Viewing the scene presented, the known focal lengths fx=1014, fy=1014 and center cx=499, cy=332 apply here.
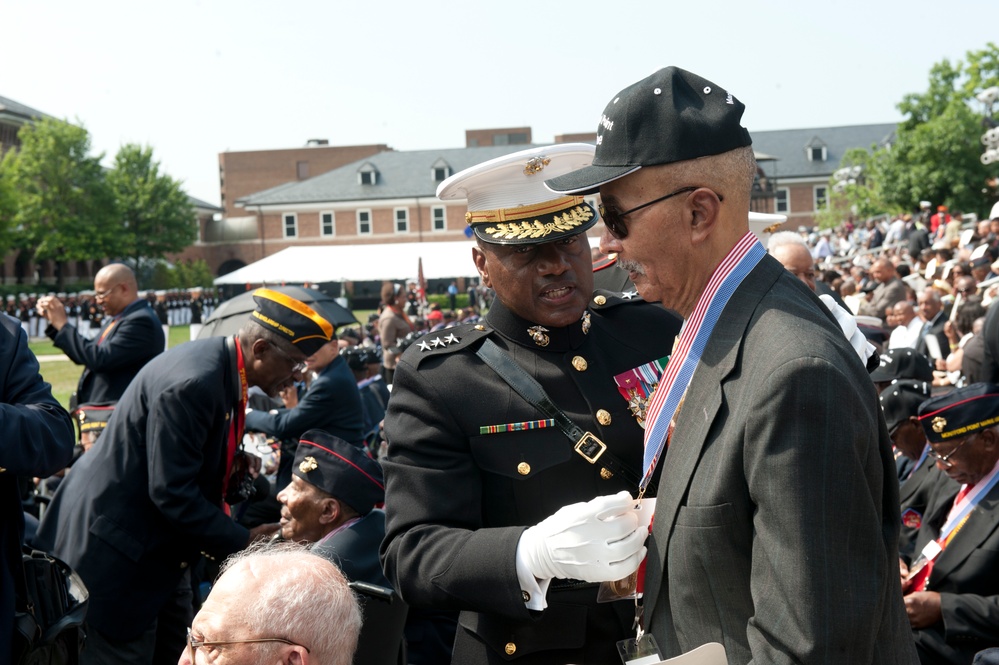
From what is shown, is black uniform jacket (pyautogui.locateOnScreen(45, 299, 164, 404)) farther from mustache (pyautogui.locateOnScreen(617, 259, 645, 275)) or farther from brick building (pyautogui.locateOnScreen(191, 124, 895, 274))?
brick building (pyautogui.locateOnScreen(191, 124, 895, 274))

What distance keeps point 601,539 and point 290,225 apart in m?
73.6

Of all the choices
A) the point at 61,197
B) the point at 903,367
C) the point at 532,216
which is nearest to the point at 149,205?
the point at 61,197

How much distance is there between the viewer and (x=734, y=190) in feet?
6.51

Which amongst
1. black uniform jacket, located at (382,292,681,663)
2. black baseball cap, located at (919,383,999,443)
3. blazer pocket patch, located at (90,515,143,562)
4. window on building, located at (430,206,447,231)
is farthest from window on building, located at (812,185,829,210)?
black uniform jacket, located at (382,292,681,663)

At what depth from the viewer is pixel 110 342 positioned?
7.50 meters

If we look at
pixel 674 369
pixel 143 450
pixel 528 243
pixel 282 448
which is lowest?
pixel 282 448

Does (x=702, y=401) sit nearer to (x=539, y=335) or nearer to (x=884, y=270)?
(x=539, y=335)

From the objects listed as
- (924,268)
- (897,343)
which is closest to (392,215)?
(924,268)

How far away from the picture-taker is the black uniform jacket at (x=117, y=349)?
295 inches

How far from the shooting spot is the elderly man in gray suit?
5.42 feet

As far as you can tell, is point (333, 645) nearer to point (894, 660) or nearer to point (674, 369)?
point (674, 369)

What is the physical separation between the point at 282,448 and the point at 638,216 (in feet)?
19.8

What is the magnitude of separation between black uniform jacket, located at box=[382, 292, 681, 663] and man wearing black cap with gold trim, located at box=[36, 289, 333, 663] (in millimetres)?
1908

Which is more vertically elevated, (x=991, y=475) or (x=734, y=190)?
(x=734, y=190)
